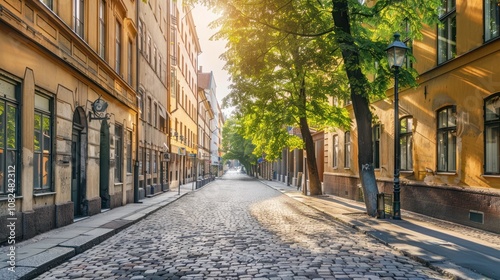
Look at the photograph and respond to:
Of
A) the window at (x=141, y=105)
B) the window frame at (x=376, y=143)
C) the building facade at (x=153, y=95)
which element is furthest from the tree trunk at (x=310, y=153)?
the window at (x=141, y=105)

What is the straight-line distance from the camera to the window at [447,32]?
43.4 feet

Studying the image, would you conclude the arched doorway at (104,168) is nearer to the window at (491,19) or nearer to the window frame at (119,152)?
the window frame at (119,152)

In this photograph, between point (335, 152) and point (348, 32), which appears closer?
point (348, 32)

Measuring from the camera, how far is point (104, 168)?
1622 centimetres

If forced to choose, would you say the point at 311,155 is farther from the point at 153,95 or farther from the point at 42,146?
the point at 42,146

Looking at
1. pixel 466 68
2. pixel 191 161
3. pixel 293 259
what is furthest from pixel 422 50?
pixel 191 161

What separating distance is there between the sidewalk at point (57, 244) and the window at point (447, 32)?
10934 mm

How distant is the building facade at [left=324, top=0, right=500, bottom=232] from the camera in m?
11.1

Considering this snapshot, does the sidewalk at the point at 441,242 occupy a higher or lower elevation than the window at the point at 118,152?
lower

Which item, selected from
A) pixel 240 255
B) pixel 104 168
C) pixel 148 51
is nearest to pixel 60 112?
pixel 104 168

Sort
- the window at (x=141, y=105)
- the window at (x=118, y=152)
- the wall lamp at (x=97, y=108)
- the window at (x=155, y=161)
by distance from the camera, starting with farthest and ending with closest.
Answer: the window at (x=155, y=161), the window at (x=141, y=105), the window at (x=118, y=152), the wall lamp at (x=97, y=108)

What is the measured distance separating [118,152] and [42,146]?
7632 mm

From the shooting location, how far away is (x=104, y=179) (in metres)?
16.2

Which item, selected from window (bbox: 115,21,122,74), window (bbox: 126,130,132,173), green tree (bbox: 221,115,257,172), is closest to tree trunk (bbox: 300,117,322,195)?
window (bbox: 126,130,132,173)
